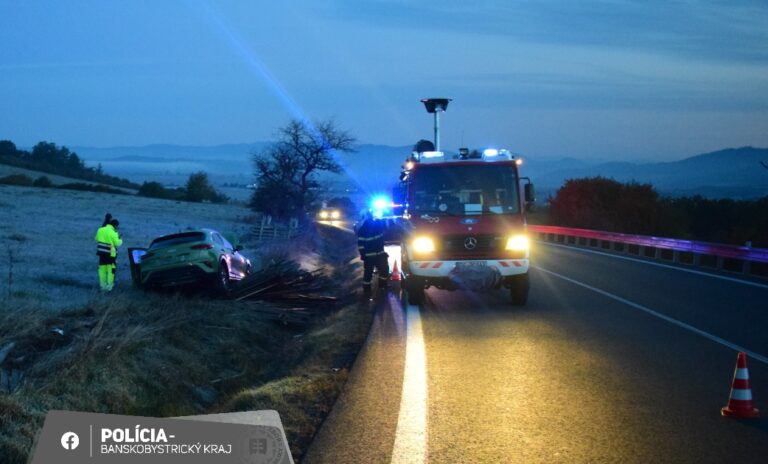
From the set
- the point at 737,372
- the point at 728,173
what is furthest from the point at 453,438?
the point at 728,173

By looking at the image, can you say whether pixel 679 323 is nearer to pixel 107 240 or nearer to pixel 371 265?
pixel 371 265

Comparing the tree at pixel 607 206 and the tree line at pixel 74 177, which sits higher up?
the tree line at pixel 74 177

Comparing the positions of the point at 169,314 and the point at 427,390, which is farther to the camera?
the point at 169,314

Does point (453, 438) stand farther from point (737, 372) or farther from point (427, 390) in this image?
point (737, 372)

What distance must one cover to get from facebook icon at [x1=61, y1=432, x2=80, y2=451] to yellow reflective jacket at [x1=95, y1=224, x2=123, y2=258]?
15.0 m

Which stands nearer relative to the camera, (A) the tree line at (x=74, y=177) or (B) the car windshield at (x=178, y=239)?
(B) the car windshield at (x=178, y=239)

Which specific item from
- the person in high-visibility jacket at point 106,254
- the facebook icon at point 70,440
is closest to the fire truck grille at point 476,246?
the person in high-visibility jacket at point 106,254

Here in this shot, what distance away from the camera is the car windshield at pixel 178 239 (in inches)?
663

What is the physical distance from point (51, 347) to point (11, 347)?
0.95m

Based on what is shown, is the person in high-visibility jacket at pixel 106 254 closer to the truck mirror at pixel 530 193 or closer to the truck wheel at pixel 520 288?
the truck wheel at pixel 520 288

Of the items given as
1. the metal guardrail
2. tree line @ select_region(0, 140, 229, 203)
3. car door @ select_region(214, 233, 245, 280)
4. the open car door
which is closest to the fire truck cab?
car door @ select_region(214, 233, 245, 280)

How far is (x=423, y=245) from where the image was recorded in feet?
47.0

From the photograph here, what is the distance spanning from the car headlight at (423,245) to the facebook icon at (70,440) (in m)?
11.9

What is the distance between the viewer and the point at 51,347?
35.9 ft
